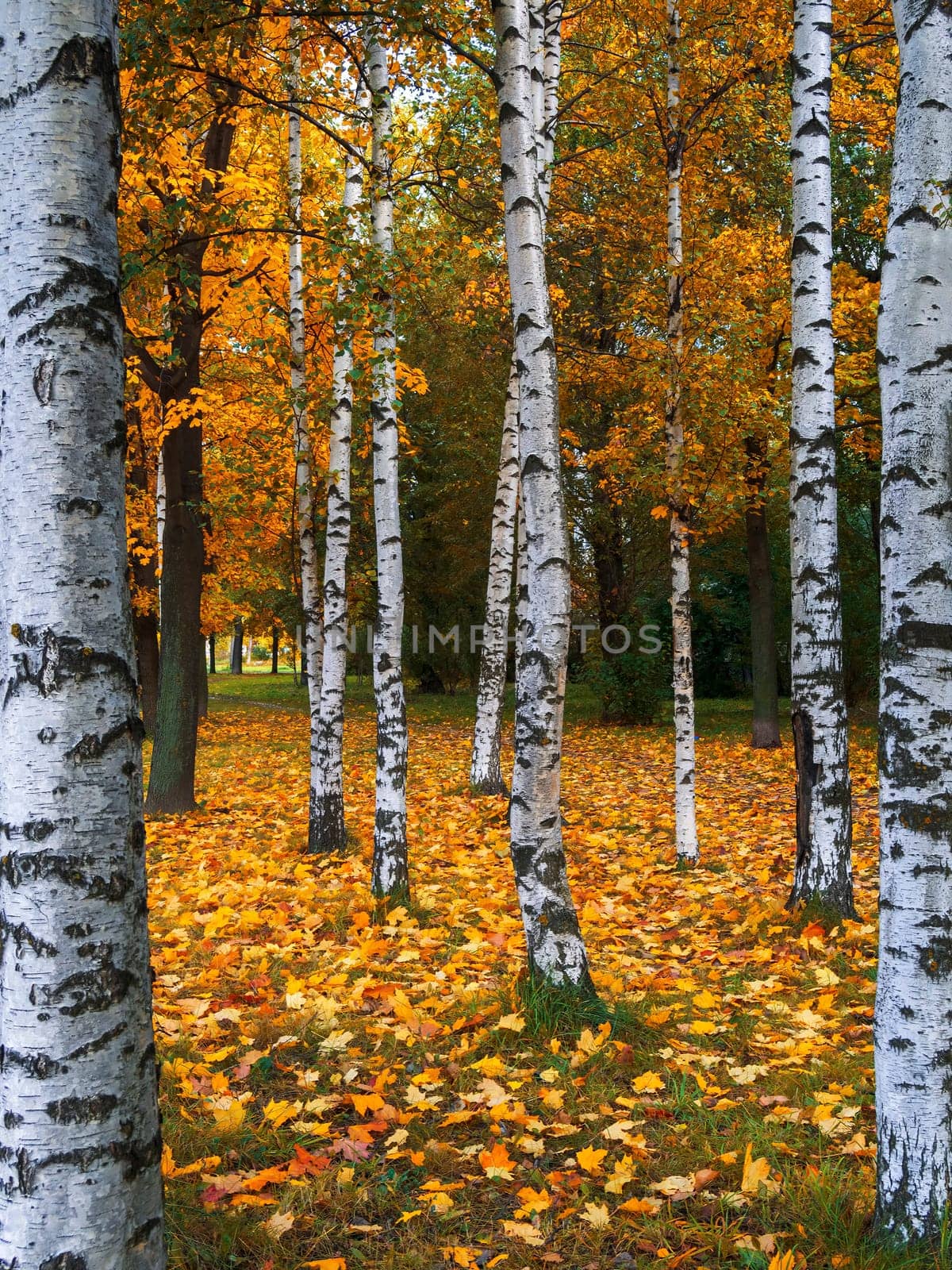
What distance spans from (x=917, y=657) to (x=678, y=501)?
5099mm

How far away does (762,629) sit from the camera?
590 inches

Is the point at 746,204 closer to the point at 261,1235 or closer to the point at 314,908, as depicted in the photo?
the point at 314,908

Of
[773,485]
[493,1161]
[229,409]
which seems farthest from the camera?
[229,409]

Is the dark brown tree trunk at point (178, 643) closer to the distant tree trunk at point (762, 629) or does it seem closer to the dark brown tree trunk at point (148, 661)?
the dark brown tree trunk at point (148, 661)

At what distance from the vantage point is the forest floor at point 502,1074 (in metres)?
2.63

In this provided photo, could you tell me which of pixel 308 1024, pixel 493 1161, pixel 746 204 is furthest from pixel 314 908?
pixel 746 204

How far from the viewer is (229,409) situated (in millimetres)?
14914

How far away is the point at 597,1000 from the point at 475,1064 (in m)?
0.72

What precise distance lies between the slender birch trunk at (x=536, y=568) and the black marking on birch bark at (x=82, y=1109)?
2480mm

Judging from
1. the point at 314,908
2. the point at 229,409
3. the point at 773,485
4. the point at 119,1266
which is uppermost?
the point at 229,409

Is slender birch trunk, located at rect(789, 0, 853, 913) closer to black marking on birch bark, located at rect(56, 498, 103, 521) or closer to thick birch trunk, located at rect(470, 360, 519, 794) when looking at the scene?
thick birch trunk, located at rect(470, 360, 519, 794)

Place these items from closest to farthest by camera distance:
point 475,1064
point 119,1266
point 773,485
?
point 119,1266 < point 475,1064 < point 773,485

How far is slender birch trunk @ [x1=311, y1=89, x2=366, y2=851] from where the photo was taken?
710 centimetres

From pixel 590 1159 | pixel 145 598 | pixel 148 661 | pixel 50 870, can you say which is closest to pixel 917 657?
pixel 590 1159
